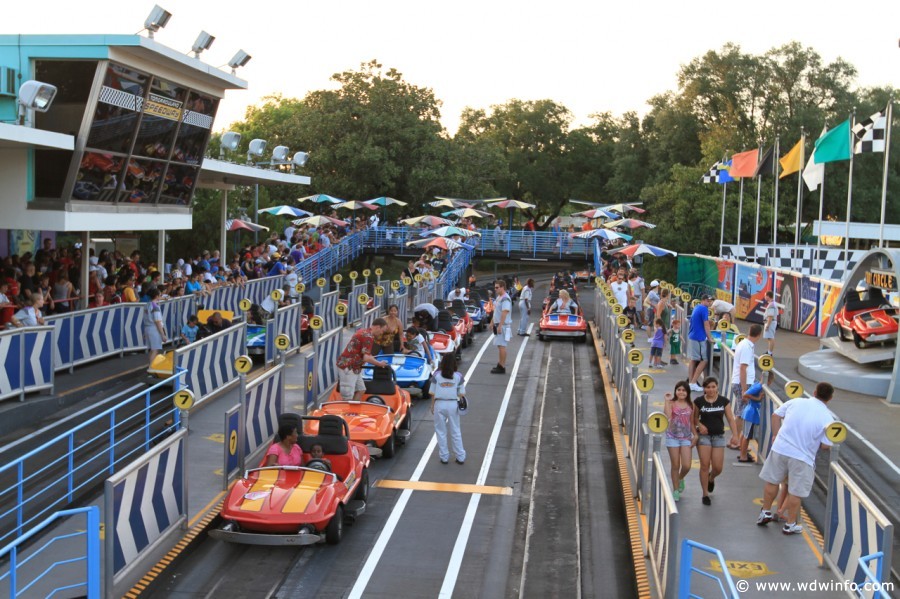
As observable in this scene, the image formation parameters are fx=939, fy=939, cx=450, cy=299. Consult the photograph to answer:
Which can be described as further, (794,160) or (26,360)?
(794,160)

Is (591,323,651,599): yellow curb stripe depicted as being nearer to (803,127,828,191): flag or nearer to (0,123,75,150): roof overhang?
(0,123,75,150): roof overhang

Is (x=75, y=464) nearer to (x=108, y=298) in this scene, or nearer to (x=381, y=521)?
(x=381, y=521)

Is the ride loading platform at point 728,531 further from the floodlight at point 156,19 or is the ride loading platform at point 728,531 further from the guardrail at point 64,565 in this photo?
the floodlight at point 156,19

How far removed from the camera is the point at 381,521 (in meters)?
11.5

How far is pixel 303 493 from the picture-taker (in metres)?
10.4

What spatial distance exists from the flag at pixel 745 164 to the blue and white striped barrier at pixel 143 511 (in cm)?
3126

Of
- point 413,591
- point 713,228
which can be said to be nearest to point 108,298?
point 413,591

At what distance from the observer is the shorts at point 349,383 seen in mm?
15227

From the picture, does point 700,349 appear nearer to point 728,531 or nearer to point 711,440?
point 711,440

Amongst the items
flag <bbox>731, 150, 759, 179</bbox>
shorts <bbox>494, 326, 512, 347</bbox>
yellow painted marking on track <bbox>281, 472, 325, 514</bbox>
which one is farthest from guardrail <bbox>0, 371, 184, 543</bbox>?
flag <bbox>731, 150, 759, 179</bbox>

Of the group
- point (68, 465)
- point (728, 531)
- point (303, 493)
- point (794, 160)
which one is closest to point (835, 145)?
point (794, 160)

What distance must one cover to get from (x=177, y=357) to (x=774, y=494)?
9.41 metres

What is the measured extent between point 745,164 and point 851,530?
30.7m

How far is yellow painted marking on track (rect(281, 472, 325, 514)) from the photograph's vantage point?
1008 centimetres
